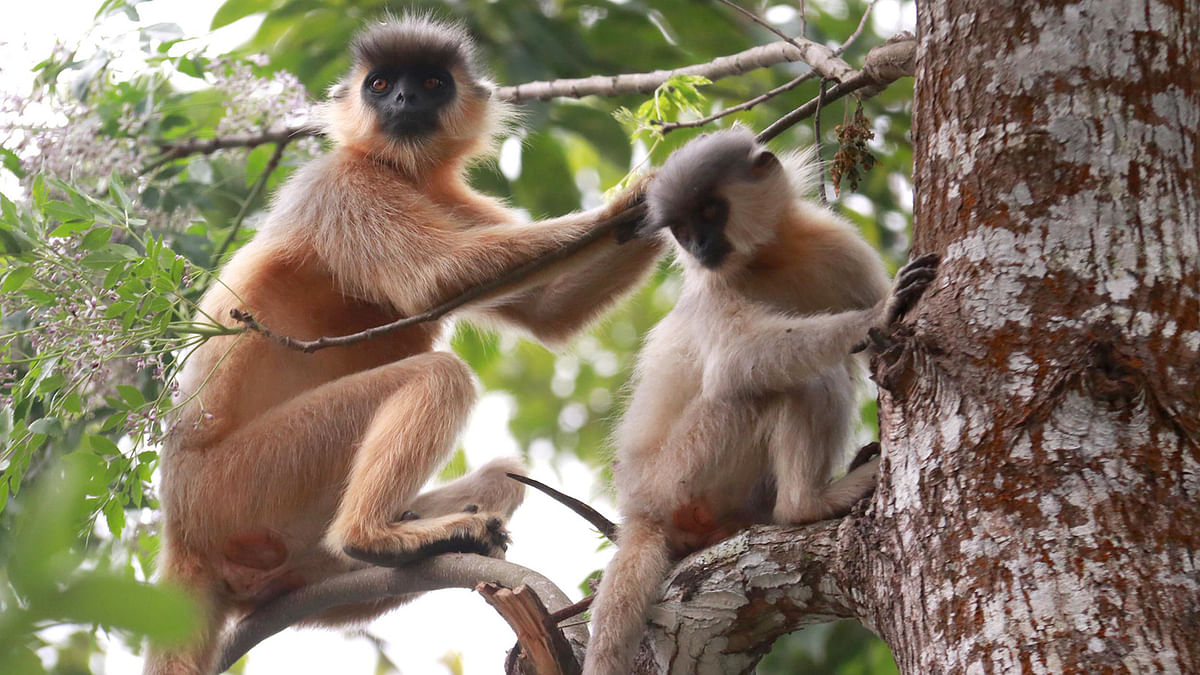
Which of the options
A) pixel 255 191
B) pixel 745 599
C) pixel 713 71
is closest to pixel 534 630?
pixel 745 599

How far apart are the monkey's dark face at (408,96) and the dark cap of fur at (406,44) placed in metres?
0.04

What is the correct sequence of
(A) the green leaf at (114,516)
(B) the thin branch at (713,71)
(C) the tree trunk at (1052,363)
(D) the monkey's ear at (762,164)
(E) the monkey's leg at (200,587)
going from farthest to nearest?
(E) the monkey's leg at (200,587) < (D) the monkey's ear at (762,164) < (B) the thin branch at (713,71) < (A) the green leaf at (114,516) < (C) the tree trunk at (1052,363)

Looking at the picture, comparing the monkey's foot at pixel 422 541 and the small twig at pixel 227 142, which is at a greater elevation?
the small twig at pixel 227 142

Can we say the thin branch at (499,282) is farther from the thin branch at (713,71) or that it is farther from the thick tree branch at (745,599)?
the thick tree branch at (745,599)

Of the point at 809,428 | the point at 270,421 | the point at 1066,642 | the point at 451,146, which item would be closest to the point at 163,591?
the point at 1066,642

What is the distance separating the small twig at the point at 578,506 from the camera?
3.44m

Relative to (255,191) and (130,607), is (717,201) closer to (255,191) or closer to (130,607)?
(130,607)

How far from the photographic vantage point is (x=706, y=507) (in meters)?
3.63

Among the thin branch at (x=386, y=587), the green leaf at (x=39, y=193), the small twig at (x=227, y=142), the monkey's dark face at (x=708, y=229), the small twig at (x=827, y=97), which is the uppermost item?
the small twig at (x=227, y=142)

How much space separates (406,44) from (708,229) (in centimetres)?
234

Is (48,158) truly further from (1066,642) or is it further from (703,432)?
(1066,642)

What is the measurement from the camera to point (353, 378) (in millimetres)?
4508

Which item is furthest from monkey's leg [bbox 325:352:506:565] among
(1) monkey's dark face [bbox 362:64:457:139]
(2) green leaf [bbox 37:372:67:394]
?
(1) monkey's dark face [bbox 362:64:457:139]

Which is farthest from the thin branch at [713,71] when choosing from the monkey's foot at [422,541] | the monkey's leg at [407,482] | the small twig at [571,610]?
the monkey's foot at [422,541]
